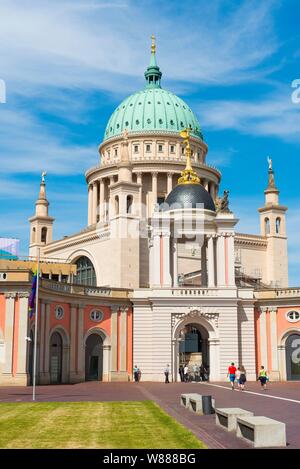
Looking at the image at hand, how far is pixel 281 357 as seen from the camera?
6119cm

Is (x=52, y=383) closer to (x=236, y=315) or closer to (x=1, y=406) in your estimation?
(x=236, y=315)

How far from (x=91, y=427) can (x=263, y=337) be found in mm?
42693

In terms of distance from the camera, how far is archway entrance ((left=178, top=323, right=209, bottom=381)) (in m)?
61.9

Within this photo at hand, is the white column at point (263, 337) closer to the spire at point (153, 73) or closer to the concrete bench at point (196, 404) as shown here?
the concrete bench at point (196, 404)

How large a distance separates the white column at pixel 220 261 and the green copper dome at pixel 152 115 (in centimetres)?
3739

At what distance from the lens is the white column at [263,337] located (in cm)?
6128

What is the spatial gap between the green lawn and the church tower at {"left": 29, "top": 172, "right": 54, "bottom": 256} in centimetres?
6941

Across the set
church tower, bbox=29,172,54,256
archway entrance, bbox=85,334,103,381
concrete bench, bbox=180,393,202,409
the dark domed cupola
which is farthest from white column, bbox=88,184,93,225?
concrete bench, bbox=180,393,202,409

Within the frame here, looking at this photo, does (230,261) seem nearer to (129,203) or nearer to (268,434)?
(129,203)

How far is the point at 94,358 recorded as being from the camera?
62.3 meters

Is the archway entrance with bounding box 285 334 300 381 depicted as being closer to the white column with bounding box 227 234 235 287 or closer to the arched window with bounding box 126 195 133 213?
the white column with bounding box 227 234 235 287

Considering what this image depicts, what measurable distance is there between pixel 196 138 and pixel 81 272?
1091 inches

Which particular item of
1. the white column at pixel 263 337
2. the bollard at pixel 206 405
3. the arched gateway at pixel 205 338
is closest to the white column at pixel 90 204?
the arched gateway at pixel 205 338
